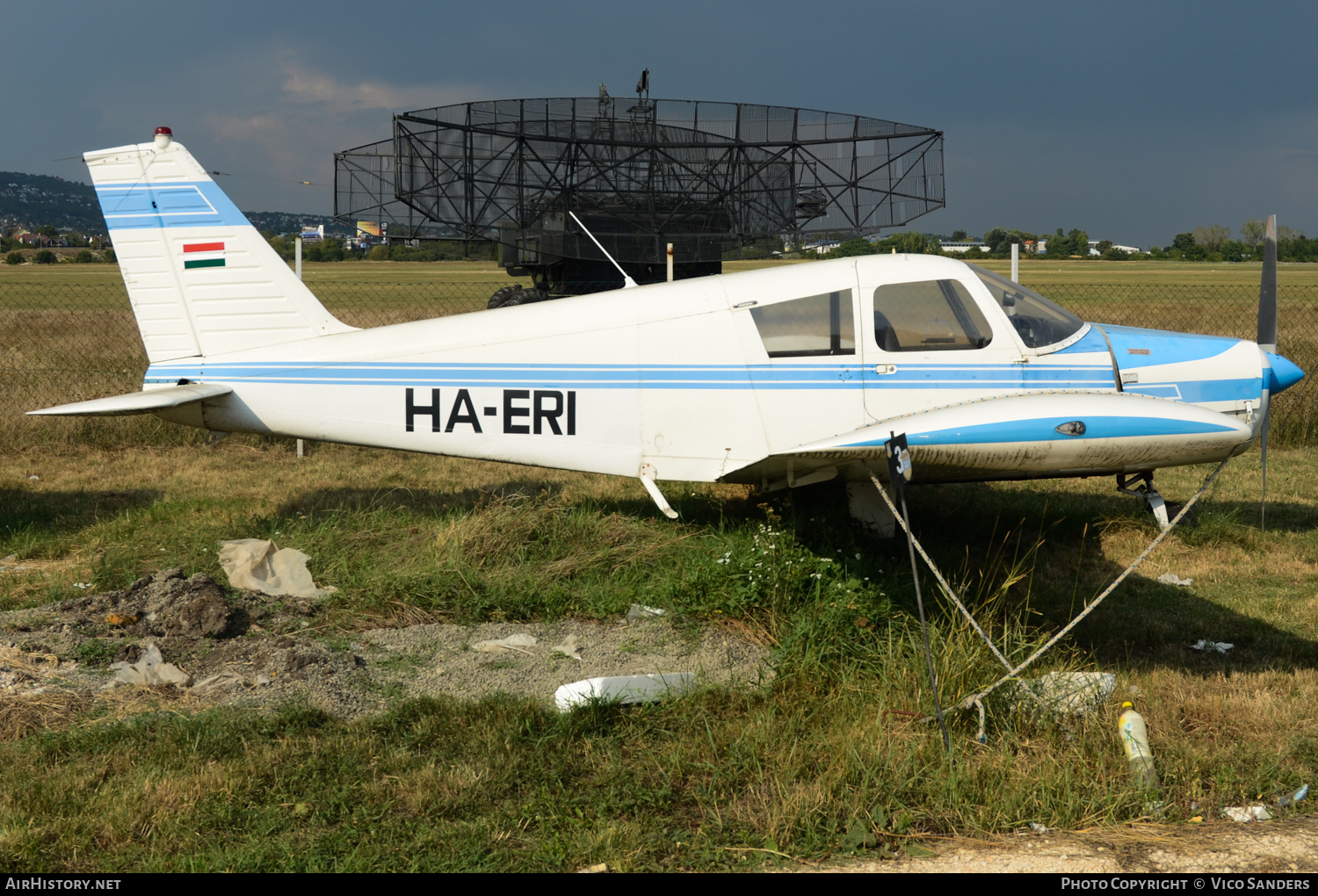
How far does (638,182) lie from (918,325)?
1374 cm

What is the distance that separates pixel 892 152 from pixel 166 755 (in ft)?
57.9

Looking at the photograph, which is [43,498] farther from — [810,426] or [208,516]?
[810,426]

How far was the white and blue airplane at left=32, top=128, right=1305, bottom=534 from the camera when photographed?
5836 mm

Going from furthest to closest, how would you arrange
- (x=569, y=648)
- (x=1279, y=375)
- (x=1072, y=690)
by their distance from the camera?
(x=1279, y=375) → (x=569, y=648) → (x=1072, y=690)

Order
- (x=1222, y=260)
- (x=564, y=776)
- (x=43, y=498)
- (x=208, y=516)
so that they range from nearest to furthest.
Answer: (x=564, y=776) → (x=208, y=516) → (x=43, y=498) → (x=1222, y=260)

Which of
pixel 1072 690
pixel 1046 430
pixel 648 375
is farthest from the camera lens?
pixel 648 375

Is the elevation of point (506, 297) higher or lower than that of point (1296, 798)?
higher

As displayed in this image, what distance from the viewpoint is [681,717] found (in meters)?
4.20

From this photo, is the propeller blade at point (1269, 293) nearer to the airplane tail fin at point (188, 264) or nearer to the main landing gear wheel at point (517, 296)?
the airplane tail fin at point (188, 264)

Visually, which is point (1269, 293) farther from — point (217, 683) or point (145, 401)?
point (145, 401)

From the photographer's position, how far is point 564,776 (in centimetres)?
378

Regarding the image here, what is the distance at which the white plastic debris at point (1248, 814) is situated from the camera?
3.62 m

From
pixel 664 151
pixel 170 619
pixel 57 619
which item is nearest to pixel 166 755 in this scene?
pixel 170 619

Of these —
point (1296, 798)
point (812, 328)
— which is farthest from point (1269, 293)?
point (1296, 798)
